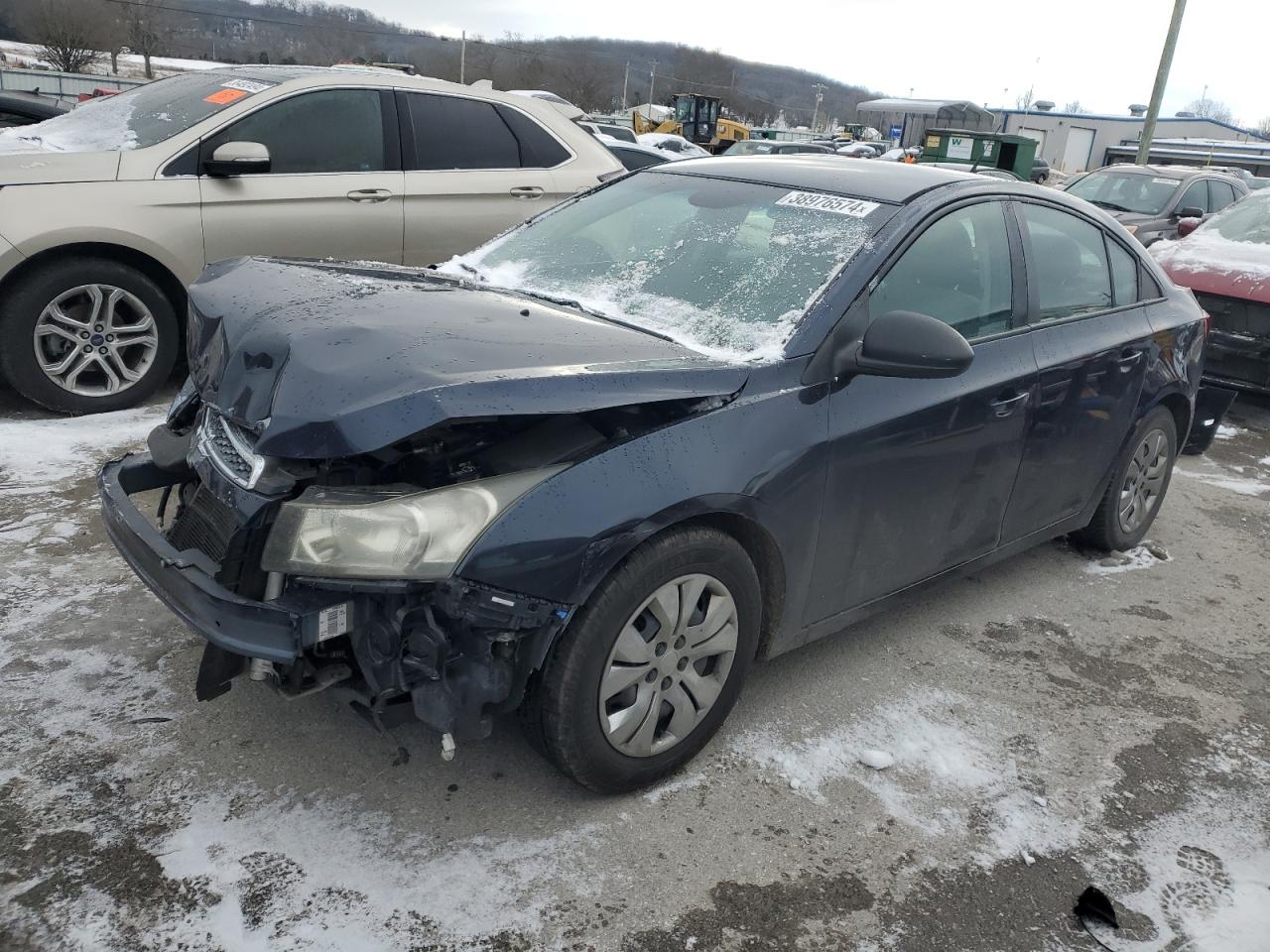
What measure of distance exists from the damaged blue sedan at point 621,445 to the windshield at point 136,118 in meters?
2.61

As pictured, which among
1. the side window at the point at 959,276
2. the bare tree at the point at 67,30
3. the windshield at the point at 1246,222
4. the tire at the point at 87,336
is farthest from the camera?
the bare tree at the point at 67,30

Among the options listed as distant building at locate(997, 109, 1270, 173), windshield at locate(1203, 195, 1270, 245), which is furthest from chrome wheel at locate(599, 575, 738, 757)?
distant building at locate(997, 109, 1270, 173)

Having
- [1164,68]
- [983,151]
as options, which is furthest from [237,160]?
[983,151]

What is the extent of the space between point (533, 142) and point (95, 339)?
285 centimetres

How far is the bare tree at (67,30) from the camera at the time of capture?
154 ft

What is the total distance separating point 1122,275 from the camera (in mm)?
4168

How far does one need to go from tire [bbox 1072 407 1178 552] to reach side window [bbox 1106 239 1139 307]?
0.52 meters

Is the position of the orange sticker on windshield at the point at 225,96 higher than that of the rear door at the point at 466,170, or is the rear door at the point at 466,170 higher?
the orange sticker on windshield at the point at 225,96

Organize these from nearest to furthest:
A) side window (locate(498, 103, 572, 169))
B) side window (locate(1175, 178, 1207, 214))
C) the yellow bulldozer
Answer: side window (locate(498, 103, 572, 169)), side window (locate(1175, 178, 1207, 214)), the yellow bulldozer

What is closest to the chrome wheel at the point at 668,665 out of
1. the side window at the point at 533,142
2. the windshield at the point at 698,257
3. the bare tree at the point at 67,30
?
the windshield at the point at 698,257

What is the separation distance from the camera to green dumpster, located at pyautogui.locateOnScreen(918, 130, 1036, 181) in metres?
33.3

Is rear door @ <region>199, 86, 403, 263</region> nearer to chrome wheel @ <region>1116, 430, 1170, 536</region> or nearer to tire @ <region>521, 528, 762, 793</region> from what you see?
tire @ <region>521, 528, 762, 793</region>

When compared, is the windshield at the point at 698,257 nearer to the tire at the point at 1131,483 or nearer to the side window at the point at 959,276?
the side window at the point at 959,276

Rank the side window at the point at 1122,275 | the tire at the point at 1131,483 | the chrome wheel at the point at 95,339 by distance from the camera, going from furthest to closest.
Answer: the chrome wheel at the point at 95,339 → the tire at the point at 1131,483 → the side window at the point at 1122,275
